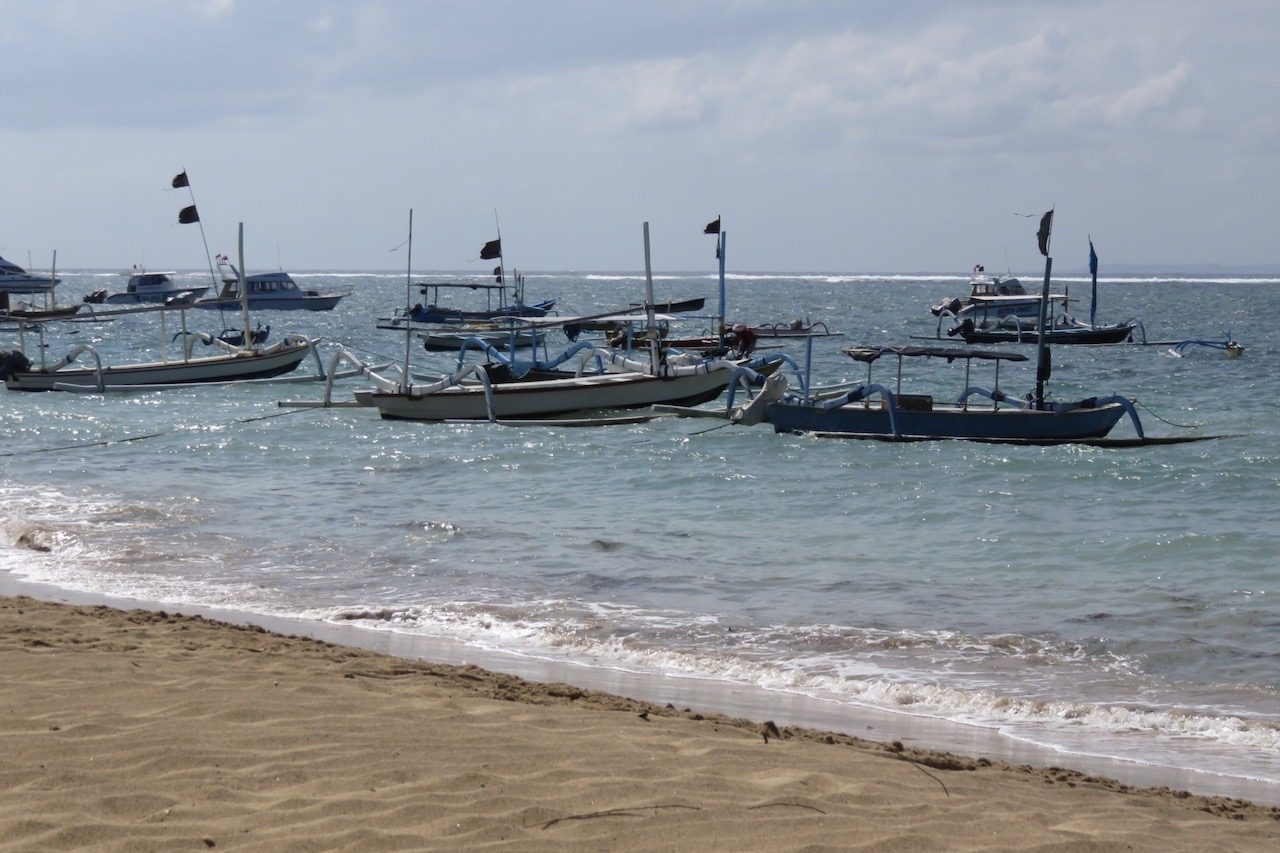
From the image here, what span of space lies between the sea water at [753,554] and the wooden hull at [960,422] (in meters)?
0.46

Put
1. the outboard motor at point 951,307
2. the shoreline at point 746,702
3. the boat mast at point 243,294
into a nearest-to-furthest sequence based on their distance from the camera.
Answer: the shoreline at point 746,702
the boat mast at point 243,294
the outboard motor at point 951,307

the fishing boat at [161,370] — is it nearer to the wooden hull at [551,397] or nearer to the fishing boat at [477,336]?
the fishing boat at [477,336]

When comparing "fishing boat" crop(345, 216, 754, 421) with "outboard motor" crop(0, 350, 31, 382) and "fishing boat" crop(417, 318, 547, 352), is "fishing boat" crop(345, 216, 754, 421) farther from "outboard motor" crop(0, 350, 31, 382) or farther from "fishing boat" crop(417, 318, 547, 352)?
"outboard motor" crop(0, 350, 31, 382)

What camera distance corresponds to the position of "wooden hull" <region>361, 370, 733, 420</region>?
25.1 m

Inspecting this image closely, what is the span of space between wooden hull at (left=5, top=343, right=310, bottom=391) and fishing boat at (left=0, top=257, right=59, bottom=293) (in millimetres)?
50169

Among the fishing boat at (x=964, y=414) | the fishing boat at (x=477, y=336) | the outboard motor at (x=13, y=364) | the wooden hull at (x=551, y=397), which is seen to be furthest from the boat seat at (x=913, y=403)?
the outboard motor at (x=13, y=364)

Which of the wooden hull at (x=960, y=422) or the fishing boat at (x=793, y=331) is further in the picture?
the fishing boat at (x=793, y=331)

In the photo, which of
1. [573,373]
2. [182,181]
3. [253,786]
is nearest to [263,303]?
[182,181]

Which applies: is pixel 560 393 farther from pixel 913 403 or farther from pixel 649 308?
pixel 913 403

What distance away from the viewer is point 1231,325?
2781 inches

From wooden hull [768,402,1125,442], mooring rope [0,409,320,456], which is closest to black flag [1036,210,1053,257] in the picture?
wooden hull [768,402,1125,442]

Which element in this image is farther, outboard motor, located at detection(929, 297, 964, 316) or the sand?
outboard motor, located at detection(929, 297, 964, 316)

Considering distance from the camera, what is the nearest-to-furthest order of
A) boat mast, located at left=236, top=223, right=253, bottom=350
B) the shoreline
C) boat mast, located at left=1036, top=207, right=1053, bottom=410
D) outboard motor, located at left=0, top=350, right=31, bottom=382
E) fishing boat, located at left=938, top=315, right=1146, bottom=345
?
the shoreline → boat mast, located at left=1036, top=207, right=1053, bottom=410 → boat mast, located at left=236, top=223, right=253, bottom=350 → outboard motor, located at left=0, top=350, right=31, bottom=382 → fishing boat, located at left=938, top=315, right=1146, bottom=345

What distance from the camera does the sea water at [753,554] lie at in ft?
28.1
